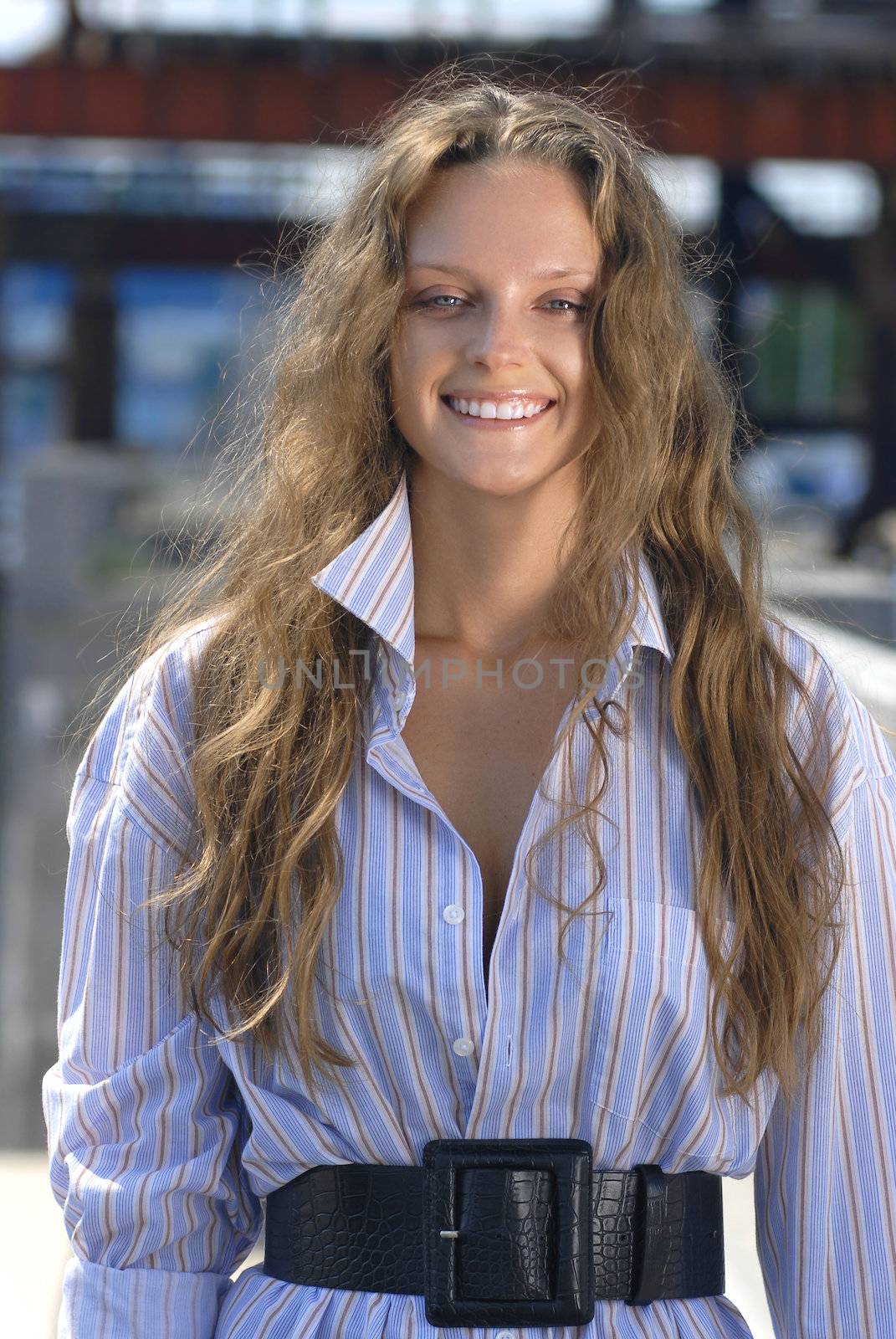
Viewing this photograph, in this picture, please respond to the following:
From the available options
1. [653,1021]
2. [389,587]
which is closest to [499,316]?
[389,587]

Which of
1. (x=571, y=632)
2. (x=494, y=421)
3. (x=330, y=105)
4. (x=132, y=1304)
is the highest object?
(x=330, y=105)

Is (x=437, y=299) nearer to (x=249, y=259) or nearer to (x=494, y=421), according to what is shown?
(x=494, y=421)

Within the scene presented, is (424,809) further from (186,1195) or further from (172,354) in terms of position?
(172,354)

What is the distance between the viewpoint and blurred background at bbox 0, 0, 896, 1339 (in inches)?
153

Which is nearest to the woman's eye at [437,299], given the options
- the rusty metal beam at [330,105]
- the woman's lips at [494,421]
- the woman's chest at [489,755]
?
the woman's lips at [494,421]

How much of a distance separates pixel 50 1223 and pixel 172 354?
1643cm

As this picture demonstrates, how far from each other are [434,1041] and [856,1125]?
15.5 inches

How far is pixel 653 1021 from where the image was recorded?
1478mm

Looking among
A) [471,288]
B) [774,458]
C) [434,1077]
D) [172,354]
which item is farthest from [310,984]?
[172,354]

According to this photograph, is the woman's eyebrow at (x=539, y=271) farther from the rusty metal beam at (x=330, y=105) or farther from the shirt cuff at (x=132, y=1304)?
the rusty metal beam at (x=330, y=105)

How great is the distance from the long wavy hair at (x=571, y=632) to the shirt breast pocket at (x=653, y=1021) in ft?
0.07

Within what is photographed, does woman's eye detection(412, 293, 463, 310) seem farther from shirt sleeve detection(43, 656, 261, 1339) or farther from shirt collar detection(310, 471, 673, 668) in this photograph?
shirt sleeve detection(43, 656, 261, 1339)

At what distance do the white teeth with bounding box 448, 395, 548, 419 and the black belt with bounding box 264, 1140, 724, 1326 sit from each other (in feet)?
2.11

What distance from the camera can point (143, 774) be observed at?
1.58 meters
